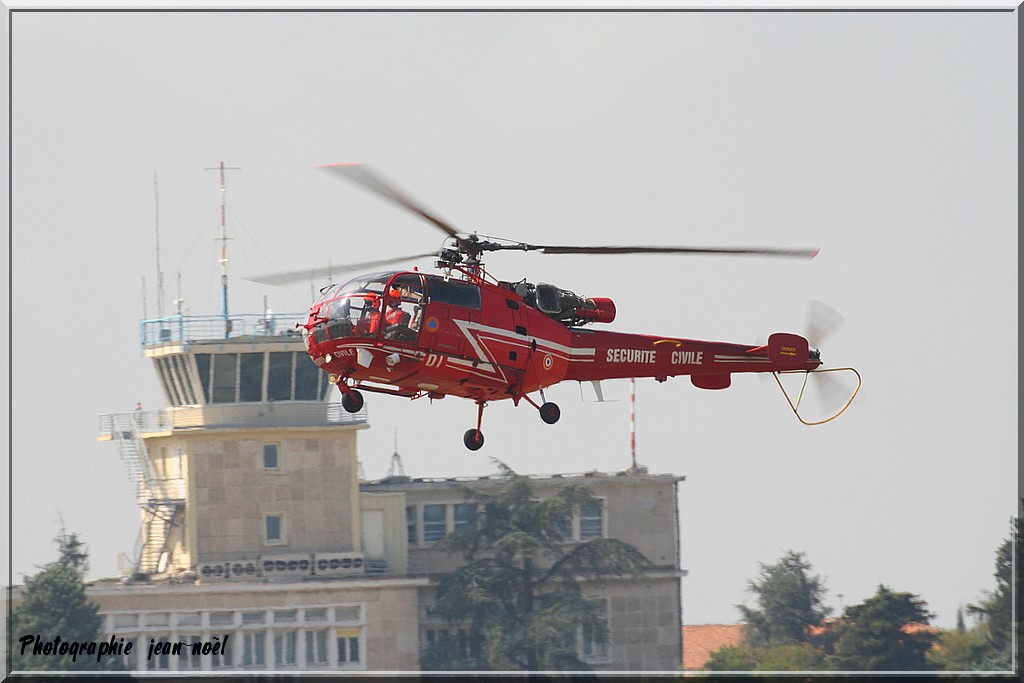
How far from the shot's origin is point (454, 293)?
130 ft

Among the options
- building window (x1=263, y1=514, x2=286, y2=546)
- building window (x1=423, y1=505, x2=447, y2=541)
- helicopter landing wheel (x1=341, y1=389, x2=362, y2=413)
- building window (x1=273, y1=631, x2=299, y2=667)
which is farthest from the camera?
building window (x1=423, y1=505, x2=447, y2=541)

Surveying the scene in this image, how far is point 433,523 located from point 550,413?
4178 cm

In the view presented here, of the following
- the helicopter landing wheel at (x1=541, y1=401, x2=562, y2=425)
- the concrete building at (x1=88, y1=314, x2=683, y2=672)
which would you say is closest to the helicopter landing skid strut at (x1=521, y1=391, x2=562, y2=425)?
the helicopter landing wheel at (x1=541, y1=401, x2=562, y2=425)

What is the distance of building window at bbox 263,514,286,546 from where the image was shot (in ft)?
259

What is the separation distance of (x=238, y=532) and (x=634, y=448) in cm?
1647

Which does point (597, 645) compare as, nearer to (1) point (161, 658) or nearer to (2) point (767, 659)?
(2) point (767, 659)

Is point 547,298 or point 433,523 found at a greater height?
point 547,298

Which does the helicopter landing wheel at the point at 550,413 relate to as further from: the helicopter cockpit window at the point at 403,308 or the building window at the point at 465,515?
the building window at the point at 465,515

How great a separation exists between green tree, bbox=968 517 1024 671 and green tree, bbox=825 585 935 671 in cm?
234

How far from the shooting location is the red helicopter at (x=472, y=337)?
38562mm

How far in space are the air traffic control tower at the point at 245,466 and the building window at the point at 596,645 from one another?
9.75 metres

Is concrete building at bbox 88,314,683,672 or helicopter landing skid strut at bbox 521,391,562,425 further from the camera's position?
concrete building at bbox 88,314,683,672

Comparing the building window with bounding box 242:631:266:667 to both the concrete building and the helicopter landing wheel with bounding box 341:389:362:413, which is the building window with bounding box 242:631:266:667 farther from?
the helicopter landing wheel with bounding box 341:389:362:413

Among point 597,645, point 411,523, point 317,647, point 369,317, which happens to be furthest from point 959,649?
point 369,317
